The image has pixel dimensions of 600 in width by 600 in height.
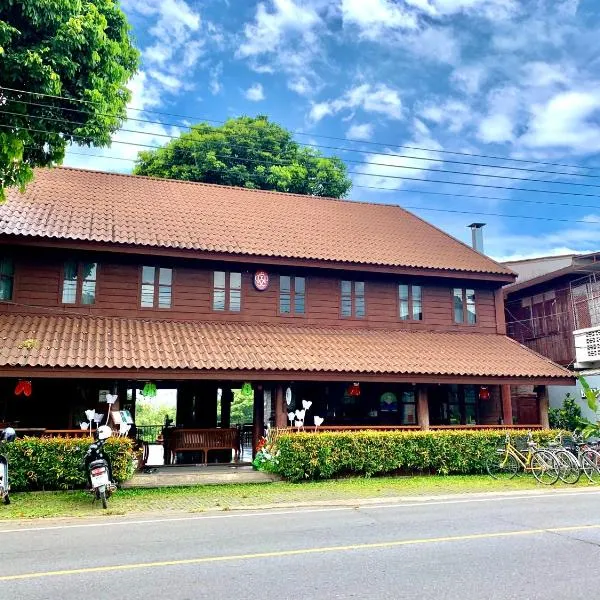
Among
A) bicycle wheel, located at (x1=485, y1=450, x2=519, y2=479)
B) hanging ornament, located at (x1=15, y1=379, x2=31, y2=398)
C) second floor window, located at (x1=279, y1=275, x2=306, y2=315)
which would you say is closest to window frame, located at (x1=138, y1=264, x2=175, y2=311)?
second floor window, located at (x1=279, y1=275, x2=306, y2=315)

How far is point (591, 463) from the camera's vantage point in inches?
582

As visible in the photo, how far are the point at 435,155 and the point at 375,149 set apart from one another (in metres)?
1.82

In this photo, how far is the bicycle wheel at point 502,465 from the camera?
615 inches

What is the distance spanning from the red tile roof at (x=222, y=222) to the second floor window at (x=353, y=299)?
999 millimetres

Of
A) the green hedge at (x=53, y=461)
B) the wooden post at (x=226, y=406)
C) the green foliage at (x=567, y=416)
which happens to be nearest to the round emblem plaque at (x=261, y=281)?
the wooden post at (x=226, y=406)

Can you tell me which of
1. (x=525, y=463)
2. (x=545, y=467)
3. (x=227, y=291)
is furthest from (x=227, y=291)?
(x=545, y=467)

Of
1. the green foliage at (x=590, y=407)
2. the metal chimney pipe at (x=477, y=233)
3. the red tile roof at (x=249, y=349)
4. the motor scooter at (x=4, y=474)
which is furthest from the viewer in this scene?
the metal chimney pipe at (x=477, y=233)

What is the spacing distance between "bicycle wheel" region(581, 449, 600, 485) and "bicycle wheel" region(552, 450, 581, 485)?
0.48 m

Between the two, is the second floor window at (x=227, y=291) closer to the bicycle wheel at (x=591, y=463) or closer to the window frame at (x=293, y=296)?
the window frame at (x=293, y=296)

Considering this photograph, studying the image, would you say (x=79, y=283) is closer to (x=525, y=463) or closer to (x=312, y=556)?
(x=312, y=556)

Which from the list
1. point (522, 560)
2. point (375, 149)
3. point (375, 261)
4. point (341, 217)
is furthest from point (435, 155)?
point (522, 560)

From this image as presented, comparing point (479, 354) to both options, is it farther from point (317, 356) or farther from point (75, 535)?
point (75, 535)

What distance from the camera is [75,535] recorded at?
8383mm

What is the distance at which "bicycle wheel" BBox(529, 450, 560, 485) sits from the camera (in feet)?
46.9
